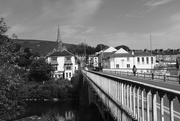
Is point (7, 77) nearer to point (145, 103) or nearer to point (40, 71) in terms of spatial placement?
point (145, 103)

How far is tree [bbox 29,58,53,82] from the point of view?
67.3 m

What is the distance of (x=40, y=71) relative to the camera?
6719 cm

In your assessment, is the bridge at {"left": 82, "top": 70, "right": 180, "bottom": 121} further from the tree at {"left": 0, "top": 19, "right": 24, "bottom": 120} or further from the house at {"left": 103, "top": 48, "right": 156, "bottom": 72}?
the house at {"left": 103, "top": 48, "right": 156, "bottom": 72}

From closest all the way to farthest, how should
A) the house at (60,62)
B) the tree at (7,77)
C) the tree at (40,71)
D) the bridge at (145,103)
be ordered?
the bridge at (145,103) < the tree at (7,77) < the tree at (40,71) < the house at (60,62)

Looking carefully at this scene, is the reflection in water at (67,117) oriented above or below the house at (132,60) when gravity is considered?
below

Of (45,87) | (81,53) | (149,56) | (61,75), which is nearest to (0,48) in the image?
(45,87)

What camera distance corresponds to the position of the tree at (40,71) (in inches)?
2650

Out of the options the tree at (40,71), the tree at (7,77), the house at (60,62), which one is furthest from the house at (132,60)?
the tree at (7,77)

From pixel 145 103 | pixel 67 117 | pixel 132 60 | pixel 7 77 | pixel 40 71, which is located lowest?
pixel 67 117

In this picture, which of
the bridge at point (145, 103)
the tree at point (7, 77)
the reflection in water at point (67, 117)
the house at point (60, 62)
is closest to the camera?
the bridge at point (145, 103)

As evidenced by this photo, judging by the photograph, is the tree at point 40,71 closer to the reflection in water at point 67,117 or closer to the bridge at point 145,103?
the reflection in water at point 67,117

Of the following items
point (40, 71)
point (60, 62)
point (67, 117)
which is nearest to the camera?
point (67, 117)

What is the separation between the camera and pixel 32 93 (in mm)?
58594

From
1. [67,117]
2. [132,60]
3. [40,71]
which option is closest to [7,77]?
[67,117]
